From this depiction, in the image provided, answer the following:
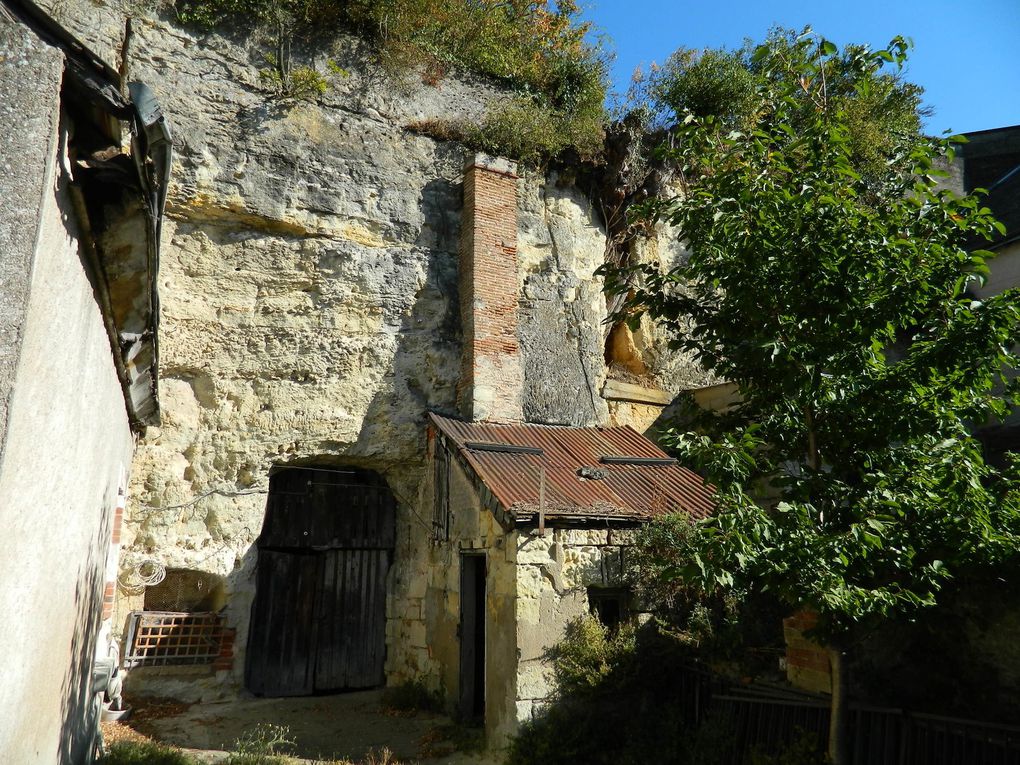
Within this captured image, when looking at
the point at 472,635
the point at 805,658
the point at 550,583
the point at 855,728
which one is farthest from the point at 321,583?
the point at 855,728

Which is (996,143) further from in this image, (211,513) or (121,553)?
(121,553)

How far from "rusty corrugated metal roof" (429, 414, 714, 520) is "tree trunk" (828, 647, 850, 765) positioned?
→ 3308 mm

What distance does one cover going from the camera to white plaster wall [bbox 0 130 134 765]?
9.46ft

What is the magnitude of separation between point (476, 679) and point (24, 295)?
7600mm

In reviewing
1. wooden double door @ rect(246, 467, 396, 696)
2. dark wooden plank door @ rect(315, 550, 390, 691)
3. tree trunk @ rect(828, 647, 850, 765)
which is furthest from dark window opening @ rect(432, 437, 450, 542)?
tree trunk @ rect(828, 647, 850, 765)

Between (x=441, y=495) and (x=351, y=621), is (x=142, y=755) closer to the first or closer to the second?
(x=351, y=621)

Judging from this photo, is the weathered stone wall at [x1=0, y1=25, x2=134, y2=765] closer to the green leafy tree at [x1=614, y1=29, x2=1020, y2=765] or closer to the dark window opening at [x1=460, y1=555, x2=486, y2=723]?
the green leafy tree at [x1=614, y1=29, x2=1020, y2=765]

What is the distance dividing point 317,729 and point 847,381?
22.7 ft

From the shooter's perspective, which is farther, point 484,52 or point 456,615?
point 484,52

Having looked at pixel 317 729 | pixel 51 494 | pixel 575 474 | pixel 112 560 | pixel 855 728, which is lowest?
pixel 317 729

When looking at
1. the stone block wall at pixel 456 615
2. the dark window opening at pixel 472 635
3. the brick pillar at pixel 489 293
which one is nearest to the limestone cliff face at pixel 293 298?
the brick pillar at pixel 489 293

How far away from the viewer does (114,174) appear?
349cm

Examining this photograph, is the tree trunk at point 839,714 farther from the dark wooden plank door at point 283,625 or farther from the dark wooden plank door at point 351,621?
the dark wooden plank door at point 283,625

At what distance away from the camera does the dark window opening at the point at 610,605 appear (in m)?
8.12
